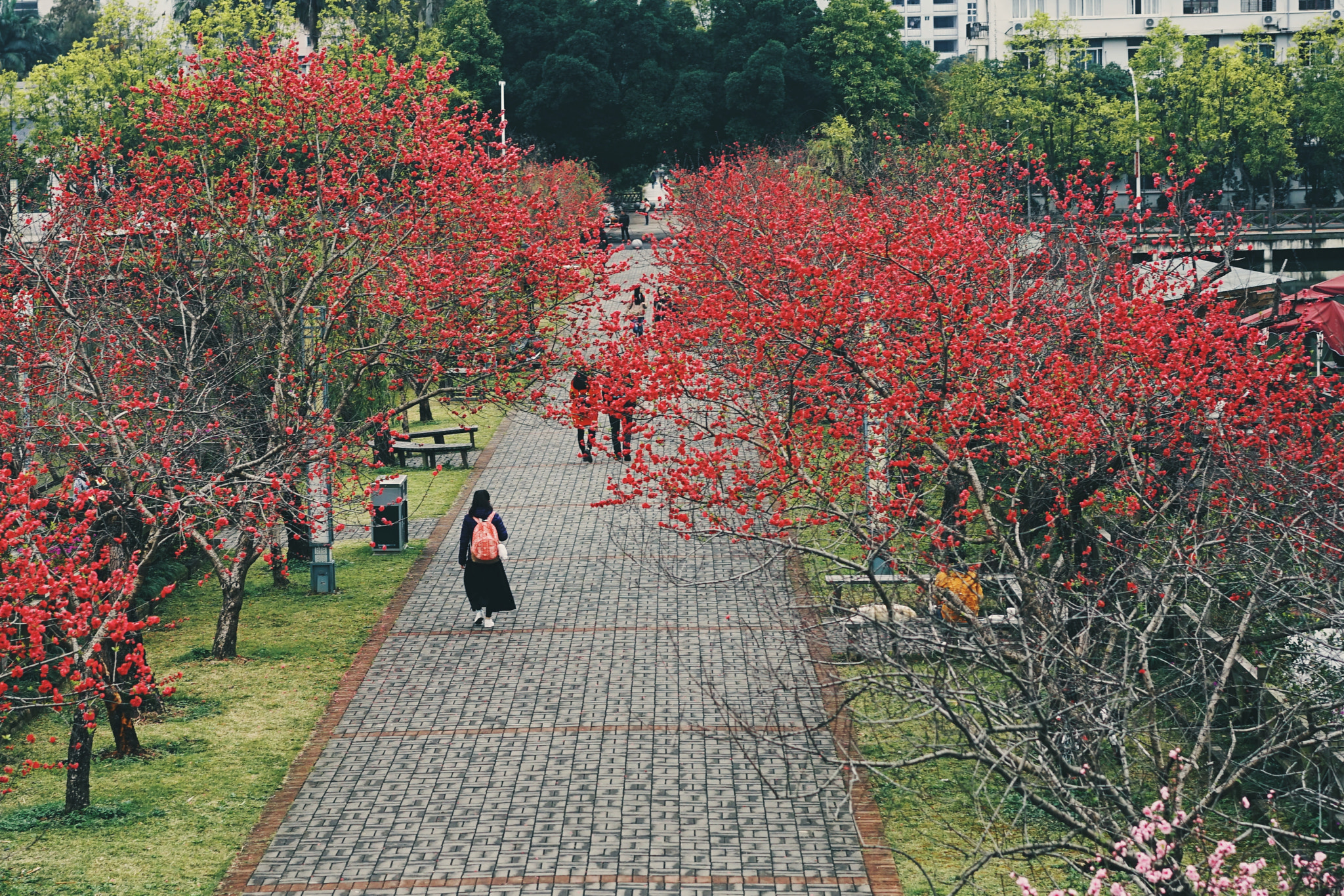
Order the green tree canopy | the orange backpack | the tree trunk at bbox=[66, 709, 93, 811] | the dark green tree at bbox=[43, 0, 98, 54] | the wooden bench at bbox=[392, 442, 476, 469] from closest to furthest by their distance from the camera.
A: the tree trunk at bbox=[66, 709, 93, 811] → the orange backpack → the wooden bench at bbox=[392, 442, 476, 469] → the green tree canopy → the dark green tree at bbox=[43, 0, 98, 54]

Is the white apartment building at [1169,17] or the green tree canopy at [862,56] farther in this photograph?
the white apartment building at [1169,17]

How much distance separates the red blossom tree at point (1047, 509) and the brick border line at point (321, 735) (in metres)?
3.27

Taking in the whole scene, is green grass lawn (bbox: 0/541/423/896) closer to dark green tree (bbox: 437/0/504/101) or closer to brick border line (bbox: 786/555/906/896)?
brick border line (bbox: 786/555/906/896)

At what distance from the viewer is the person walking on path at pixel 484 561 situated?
14547 millimetres

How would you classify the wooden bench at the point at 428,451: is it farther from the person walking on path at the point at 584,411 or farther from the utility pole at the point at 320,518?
the utility pole at the point at 320,518

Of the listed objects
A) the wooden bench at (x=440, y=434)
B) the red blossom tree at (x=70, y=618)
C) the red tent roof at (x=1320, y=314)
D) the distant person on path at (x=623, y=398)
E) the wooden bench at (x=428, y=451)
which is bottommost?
the wooden bench at (x=428, y=451)

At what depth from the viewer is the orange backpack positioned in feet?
47.6

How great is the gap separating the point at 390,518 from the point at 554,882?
968 cm

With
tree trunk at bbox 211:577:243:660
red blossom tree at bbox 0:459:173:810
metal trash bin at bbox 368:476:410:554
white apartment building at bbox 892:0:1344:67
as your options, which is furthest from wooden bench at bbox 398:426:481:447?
white apartment building at bbox 892:0:1344:67

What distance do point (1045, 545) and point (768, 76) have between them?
147ft

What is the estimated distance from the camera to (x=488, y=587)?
1482 centimetres

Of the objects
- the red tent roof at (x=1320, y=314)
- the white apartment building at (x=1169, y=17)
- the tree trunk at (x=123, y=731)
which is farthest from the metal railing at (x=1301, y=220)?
the tree trunk at (x=123, y=731)

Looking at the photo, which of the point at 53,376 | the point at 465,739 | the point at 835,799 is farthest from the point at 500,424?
the point at 835,799

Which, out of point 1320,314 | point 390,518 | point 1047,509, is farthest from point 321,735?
point 1320,314
